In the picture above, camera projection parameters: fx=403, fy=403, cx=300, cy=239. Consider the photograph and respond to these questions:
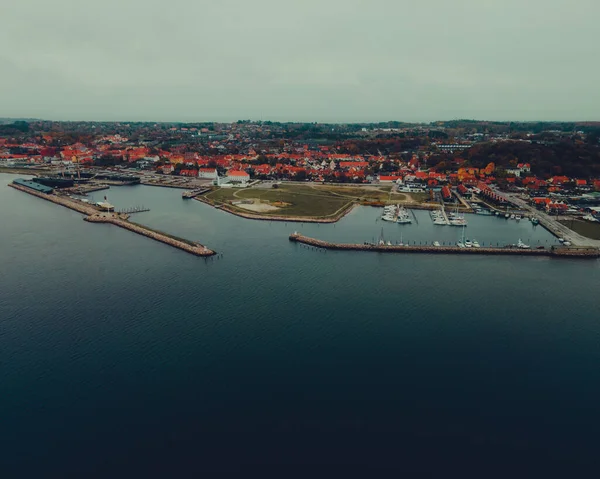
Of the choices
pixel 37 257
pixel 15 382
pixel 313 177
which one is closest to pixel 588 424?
pixel 15 382

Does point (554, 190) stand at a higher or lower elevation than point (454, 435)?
higher

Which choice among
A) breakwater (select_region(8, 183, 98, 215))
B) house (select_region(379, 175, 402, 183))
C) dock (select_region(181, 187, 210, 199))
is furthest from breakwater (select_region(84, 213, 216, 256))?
house (select_region(379, 175, 402, 183))

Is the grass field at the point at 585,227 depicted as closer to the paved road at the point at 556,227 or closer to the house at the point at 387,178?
the paved road at the point at 556,227

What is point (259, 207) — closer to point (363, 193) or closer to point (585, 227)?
point (363, 193)

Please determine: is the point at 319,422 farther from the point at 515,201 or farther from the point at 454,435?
the point at 515,201

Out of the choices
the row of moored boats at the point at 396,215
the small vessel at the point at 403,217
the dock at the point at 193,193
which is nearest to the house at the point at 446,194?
the row of moored boats at the point at 396,215

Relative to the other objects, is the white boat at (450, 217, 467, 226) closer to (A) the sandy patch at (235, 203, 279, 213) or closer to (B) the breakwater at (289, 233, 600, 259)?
(B) the breakwater at (289, 233, 600, 259)
